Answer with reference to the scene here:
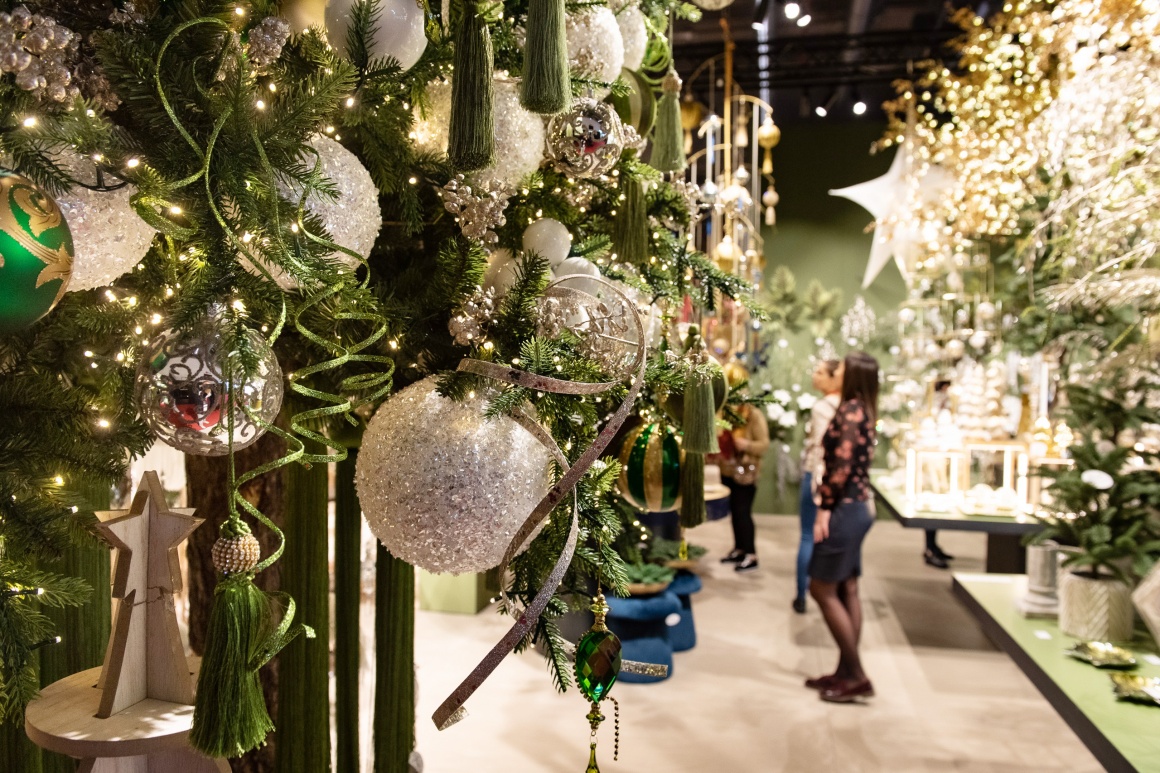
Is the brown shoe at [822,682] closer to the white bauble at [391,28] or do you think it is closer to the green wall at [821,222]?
the white bauble at [391,28]

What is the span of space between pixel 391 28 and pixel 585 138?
10.3 inches

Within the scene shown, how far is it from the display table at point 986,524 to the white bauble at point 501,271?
3.38 metres

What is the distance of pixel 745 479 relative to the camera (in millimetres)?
5914

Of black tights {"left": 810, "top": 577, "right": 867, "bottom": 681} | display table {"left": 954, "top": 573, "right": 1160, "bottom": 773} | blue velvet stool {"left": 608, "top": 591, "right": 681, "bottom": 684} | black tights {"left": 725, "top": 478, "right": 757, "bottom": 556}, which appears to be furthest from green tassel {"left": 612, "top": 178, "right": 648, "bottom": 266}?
black tights {"left": 725, "top": 478, "right": 757, "bottom": 556}

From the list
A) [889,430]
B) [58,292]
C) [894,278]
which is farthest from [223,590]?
[894,278]

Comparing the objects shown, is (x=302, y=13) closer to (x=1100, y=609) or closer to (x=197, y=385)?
(x=197, y=385)

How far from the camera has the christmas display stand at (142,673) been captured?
102cm

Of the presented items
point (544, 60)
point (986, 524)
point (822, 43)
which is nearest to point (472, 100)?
point (544, 60)

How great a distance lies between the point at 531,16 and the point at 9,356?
0.68m

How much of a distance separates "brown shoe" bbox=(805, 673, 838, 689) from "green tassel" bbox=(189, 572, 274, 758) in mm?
3489

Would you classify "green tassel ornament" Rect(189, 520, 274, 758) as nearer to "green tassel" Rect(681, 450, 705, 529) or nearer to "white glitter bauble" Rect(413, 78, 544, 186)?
"white glitter bauble" Rect(413, 78, 544, 186)

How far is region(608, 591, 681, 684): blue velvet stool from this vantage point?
385cm

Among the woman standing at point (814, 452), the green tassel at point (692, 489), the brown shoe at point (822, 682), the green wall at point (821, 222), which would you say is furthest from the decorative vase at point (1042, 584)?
the green wall at point (821, 222)

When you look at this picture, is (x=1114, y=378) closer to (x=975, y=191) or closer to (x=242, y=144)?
(x=975, y=191)
